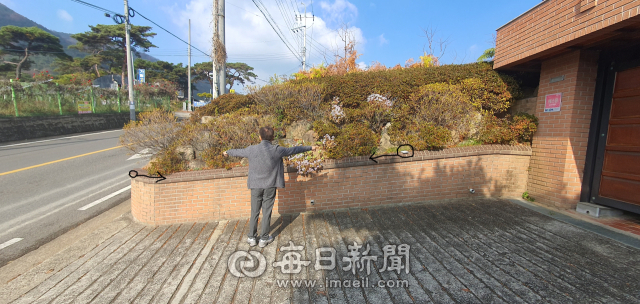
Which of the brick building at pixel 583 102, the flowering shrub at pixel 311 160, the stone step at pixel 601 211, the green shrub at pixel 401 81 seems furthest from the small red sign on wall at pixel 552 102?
the flowering shrub at pixel 311 160

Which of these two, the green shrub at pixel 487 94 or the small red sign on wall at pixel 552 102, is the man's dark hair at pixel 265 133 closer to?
the green shrub at pixel 487 94

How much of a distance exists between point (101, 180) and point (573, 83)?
35.7ft

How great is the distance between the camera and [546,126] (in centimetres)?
502

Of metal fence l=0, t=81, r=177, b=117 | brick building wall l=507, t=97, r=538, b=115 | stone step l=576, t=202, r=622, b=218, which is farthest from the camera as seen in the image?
metal fence l=0, t=81, r=177, b=117

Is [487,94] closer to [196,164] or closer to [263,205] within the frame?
[263,205]

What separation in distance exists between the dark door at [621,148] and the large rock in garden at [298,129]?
5195 millimetres

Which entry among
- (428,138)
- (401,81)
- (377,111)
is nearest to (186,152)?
(377,111)

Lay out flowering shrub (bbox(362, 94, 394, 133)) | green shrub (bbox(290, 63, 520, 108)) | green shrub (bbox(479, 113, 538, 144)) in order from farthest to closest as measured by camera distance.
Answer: green shrub (bbox(290, 63, 520, 108)) < flowering shrub (bbox(362, 94, 394, 133)) < green shrub (bbox(479, 113, 538, 144))

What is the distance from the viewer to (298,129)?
247 inches

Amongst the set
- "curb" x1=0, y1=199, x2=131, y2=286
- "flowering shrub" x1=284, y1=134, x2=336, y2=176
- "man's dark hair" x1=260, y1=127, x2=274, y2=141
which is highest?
"man's dark hair" x1=260, y1=127, x2=274, y2=141

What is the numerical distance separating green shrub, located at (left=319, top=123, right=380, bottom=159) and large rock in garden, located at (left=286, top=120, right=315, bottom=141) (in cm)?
131

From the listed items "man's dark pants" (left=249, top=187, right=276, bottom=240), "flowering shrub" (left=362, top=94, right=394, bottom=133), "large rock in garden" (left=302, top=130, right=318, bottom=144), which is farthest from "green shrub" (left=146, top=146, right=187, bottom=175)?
"flowering shrub" (left=362, top=94, right=394, bottom=133)

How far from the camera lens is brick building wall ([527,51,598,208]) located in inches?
179

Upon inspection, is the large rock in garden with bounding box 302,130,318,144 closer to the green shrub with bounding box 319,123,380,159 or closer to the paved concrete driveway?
the green shrub with bounding box 319,123,380,159
